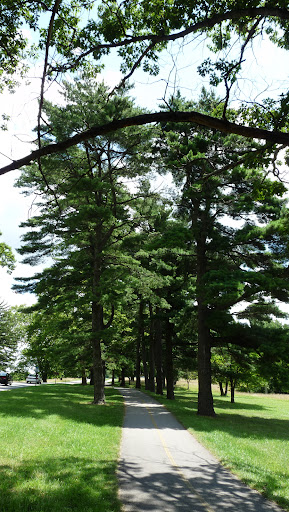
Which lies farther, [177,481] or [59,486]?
[177,481]

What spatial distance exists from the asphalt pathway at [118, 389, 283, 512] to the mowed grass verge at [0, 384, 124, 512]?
345 millimetres

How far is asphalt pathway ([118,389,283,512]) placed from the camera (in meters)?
5.80

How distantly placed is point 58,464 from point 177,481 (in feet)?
7.99

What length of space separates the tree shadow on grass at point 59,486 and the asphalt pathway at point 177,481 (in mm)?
325

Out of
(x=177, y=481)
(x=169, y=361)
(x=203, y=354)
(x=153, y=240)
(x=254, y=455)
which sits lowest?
(x=254, y=455)

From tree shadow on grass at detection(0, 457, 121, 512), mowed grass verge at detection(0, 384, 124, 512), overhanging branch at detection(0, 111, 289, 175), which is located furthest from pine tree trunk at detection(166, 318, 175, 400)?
overhanging branch at detection(0, 111, 289, 175)

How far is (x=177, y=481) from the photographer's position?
6.93 meters

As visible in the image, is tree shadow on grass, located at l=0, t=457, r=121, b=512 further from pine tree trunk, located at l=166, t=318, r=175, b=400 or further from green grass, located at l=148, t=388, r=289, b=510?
pine tree trunk, located at l=166, t=318, r=175, b=400

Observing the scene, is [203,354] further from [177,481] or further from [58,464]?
[58,464]

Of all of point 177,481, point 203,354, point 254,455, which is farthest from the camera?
point 203,354

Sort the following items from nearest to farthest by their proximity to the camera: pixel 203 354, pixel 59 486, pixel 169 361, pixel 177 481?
1. pixel 59 486
2. pixel 177 481
3. pixel 203 354
4. pixel 169 361

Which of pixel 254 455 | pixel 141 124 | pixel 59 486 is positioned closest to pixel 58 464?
pixel 59 486

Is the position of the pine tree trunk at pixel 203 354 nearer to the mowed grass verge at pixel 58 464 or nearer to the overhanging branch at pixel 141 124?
the mowed grass verge at pixel 58 464

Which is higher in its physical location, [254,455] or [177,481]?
[177,481]
